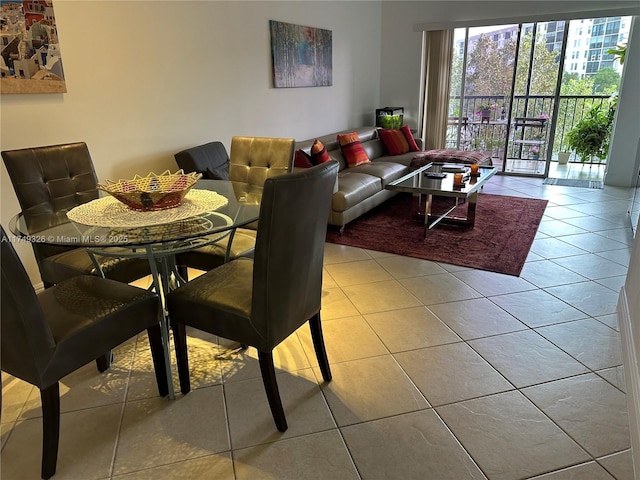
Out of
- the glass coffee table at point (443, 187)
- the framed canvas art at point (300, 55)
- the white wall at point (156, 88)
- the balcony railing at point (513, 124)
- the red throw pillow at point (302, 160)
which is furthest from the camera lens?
the balcony railing at point (513, 124)

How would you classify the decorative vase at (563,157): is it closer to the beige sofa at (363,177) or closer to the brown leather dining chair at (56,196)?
the beige sofa at (363,177)

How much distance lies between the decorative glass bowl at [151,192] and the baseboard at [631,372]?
2.05 m

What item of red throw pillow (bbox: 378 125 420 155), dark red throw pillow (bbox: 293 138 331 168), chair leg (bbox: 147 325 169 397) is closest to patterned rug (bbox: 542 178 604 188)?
red throw pillow (bbox: 378 125 420 155)

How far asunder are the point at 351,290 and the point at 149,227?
4.97 ft

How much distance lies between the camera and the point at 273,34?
173 inches

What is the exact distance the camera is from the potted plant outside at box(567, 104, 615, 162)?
575cm

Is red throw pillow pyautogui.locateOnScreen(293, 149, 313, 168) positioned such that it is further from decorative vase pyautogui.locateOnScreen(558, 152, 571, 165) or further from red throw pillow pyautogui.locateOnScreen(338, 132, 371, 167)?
decorative vase pyautogui.locateOnScreen(558, 152, 571, 165)

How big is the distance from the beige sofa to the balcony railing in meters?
1.47

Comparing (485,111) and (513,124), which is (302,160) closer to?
(485,111)

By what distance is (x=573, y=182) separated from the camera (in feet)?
19.2

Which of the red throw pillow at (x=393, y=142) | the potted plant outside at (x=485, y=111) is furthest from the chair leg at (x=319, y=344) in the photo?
the potted plant outside at (x=485, y=111)

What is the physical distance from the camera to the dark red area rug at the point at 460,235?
3.45m

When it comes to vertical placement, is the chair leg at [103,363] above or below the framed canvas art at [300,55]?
below

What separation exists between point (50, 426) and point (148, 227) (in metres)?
0.78
